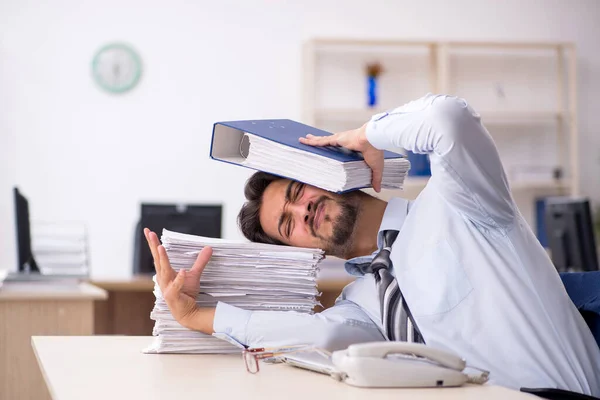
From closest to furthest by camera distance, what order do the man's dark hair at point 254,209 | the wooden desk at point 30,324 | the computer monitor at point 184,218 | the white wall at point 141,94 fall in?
the man's dark hair at point 254,209 < the wooden desk at point 30,324 < the computer monitor at point 184,218 < the white wall at point 141,94

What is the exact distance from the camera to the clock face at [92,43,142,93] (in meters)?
5.33

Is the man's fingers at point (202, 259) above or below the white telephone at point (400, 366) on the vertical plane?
above

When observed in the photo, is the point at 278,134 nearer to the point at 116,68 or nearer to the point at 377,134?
the point at 377,134

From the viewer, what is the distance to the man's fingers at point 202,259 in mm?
1385

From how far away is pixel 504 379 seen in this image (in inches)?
52.2

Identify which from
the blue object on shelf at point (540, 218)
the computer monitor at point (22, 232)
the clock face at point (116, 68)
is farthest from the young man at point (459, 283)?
the blue object on shelf at point (540, 218)

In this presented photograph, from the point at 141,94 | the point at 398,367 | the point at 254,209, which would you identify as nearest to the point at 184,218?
the point at 141,94

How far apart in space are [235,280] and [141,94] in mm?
4175

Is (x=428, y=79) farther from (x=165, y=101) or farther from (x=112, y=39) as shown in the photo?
(x=112, y=39)

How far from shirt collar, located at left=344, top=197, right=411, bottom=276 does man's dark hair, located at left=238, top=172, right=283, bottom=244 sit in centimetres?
21

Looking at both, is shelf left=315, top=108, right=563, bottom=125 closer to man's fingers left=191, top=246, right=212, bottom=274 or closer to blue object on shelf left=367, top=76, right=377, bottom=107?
blue object on shelf left=367, top=76, right=377, bottom=107

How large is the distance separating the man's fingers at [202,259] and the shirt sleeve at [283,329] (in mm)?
77

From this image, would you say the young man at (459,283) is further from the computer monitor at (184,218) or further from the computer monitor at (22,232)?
the computer monitor at (184,218)

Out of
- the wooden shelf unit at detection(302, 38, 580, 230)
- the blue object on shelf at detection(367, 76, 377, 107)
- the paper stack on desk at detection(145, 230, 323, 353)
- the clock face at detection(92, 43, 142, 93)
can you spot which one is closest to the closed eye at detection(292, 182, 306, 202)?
the paper stack on desk at detection(145, 230, 323, 353)
